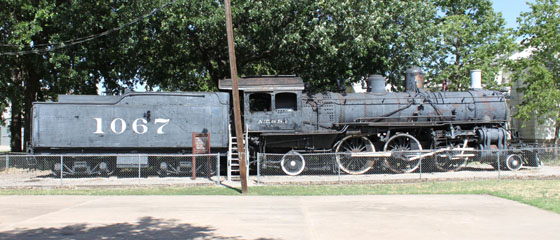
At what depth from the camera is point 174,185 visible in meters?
16.1

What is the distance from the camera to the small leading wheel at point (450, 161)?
18750 mm

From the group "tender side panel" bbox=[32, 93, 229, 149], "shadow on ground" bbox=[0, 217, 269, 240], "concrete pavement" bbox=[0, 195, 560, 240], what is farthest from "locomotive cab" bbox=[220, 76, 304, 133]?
"shadow on ground" bbox=[0, 217, 269, 240]

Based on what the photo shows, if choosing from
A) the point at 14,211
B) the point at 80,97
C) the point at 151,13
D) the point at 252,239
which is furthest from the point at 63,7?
the point at 252,239

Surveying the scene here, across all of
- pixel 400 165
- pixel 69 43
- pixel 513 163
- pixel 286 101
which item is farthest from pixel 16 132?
pixel 513 163

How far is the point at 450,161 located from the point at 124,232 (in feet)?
47.3

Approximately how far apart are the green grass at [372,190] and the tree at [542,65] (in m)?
12.7

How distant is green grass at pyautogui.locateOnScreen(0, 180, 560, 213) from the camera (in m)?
14.1

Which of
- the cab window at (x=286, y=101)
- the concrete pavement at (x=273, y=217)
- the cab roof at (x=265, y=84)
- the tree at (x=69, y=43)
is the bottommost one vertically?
the concrete pavement at (x=273, y=217)

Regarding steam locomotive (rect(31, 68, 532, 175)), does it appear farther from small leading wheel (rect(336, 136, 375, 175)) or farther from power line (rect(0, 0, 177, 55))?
power line (rect(0, 0, 177, 55))

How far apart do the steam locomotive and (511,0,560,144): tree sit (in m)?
9.46

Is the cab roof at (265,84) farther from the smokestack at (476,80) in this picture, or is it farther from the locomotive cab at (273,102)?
the smokestack at (476,80)

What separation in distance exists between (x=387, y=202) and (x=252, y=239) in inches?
210

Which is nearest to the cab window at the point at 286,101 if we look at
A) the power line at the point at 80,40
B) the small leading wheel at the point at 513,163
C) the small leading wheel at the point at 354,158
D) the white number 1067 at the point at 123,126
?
the small leading wheel at the point at 354,158

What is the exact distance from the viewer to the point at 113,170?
18141 millimetres
